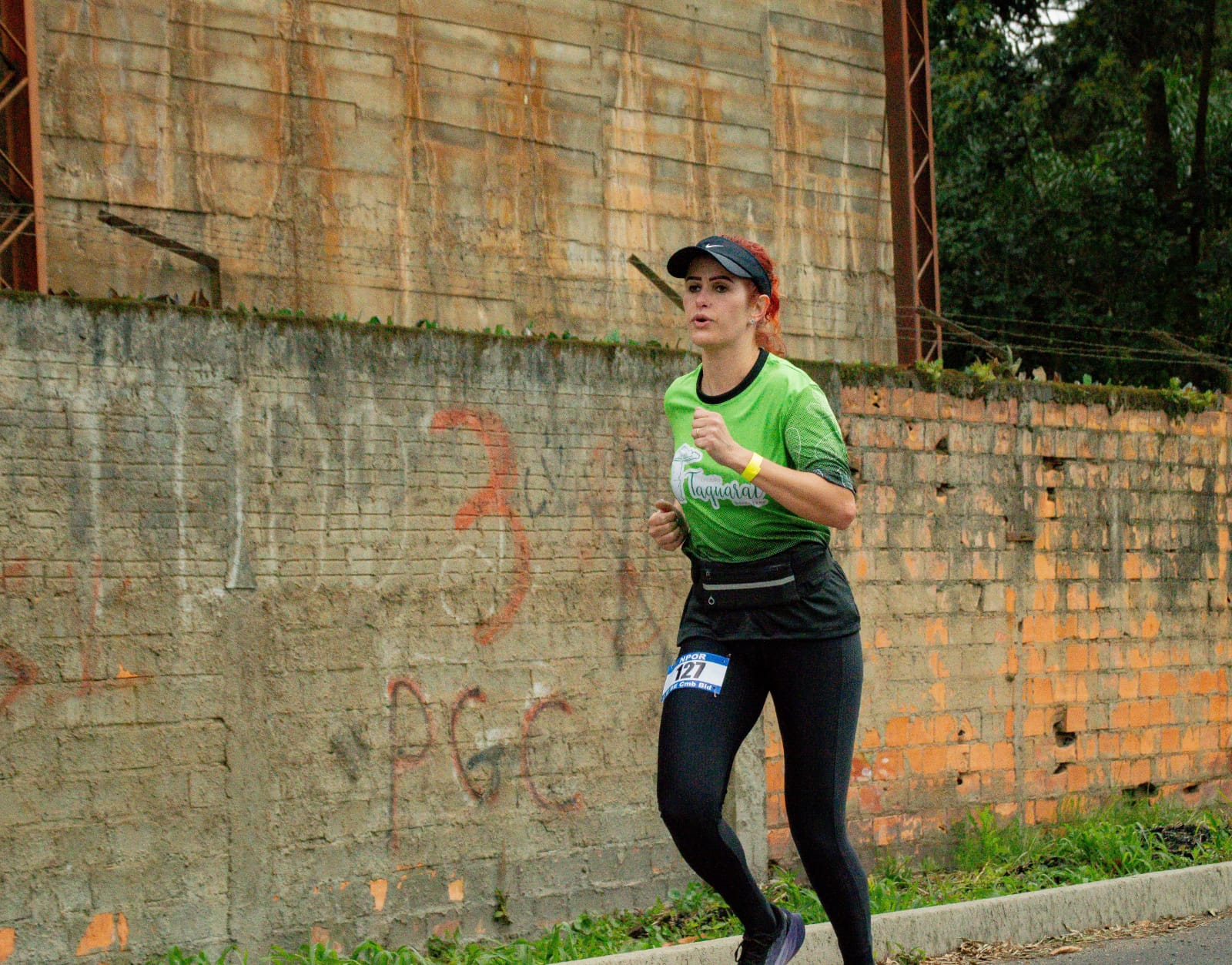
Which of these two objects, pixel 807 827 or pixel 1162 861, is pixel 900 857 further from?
pixel 807 827

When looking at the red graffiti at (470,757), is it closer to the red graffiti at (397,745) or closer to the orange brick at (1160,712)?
the red graffiti at (397,745)

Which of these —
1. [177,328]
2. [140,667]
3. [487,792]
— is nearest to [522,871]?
[487,792]

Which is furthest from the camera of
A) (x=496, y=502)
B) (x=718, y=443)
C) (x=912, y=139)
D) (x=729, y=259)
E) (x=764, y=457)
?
(x=912, y=139)

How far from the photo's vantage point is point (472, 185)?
35.1 feet

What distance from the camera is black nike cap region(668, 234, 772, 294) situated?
4004mm

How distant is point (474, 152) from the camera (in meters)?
10.7

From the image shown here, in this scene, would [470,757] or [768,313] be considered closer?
[768,313]

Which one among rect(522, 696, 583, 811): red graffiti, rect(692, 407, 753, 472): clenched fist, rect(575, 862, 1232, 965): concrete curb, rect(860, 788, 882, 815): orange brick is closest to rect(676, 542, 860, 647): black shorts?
rect(692, 407, 753, 472): clenched fist

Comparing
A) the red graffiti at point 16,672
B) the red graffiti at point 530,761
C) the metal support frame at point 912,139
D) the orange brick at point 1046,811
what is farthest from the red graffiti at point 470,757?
the metal support frame at point 912,139

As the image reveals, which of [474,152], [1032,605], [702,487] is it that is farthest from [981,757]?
[474,152]

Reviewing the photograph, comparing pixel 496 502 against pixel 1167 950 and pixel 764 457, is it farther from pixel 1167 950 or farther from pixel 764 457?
pixel 1167 950

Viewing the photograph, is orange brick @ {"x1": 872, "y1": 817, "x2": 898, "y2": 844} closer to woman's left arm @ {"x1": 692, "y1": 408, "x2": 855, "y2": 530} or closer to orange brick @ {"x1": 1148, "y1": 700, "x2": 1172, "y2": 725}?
orange brick @ {"x1": 1148, "y1": 700, "x2": 1172, "y2": 725}

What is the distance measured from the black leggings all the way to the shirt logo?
1.20 ft

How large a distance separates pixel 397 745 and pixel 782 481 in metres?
2.68
